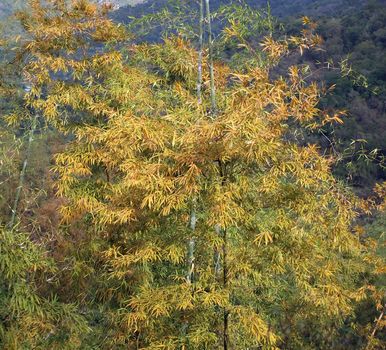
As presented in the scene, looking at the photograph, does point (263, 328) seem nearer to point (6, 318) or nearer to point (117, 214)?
point (117, 214)

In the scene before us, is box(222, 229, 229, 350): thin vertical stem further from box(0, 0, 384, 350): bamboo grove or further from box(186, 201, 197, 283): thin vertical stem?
box(186, 201, 197, 283): thin vertical stem

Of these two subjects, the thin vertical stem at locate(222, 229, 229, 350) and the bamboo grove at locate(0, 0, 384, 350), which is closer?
the bamboo grove at locate(0, 0, 384, 350)

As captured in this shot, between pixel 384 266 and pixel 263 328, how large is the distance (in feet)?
12.4

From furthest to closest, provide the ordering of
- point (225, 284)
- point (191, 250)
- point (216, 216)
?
1. point (191, 250)
2. point (225, 284)
3. point (216, 216)

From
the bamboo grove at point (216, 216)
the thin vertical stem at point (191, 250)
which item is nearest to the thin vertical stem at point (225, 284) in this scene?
the bamboo grove at point (216, 216)

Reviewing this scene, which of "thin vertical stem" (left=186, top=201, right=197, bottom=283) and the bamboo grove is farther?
"thin vertical stem" (left=186, top=201, right=197, bottom=283)

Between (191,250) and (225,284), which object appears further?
(191,250)

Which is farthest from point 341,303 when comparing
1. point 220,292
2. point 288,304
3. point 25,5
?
point 25,5

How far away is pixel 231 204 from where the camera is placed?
257cm

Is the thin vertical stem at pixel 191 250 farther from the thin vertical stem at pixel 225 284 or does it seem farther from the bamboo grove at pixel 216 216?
the thin vertical stem at pixel 225 284

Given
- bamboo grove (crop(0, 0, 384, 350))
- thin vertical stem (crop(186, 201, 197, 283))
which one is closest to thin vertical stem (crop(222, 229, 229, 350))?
bamboo grove (crop(0, 0, 384, 350))

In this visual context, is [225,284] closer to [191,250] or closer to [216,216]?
[191,250]

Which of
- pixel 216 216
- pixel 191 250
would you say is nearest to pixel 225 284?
pixel 191 250

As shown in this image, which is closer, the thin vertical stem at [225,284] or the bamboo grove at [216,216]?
the bamboo grove at [216,216]
